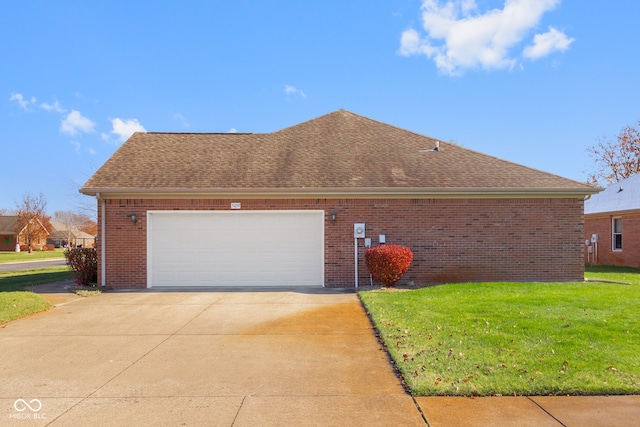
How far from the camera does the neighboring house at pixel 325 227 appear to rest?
13008 mm

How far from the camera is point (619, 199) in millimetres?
21297

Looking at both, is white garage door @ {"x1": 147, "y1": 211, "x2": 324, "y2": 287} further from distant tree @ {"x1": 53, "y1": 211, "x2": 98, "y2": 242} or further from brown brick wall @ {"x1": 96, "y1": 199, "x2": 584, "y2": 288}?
distant tree @ {"x1": 53, "y1": 211, "x2": 98, "y2": 242}

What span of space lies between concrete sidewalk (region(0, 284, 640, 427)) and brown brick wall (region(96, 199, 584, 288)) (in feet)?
12.8

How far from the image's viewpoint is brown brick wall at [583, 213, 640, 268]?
1958 centimetres

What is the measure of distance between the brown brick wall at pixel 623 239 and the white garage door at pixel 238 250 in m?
15.0

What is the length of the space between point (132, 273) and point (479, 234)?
1008 cm

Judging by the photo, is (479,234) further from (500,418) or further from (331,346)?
(500,418)

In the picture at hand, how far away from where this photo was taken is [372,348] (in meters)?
6.68

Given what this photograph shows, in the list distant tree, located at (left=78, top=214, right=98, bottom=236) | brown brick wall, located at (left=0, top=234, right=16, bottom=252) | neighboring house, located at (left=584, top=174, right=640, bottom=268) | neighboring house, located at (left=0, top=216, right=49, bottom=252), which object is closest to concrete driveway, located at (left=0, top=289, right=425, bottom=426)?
neighboring house, located at (left=584, top=174, right=640, bottom=268)

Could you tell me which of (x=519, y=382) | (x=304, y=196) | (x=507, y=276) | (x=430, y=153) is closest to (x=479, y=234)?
(x=507, y=276)

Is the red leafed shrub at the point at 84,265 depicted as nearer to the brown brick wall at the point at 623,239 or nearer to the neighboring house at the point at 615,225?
the neighboring house at the point at 615,225

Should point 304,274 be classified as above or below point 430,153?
below

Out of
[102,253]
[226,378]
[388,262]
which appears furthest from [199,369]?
[102,253]

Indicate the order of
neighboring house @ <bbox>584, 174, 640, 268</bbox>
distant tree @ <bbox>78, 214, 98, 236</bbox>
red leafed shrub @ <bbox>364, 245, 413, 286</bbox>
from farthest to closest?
distant tree @ <bbox>78, 214, 98, 236</bbox>
neighboring house @ <bbox>584, 174, 640, 268</bbox>
red leafed shrub @ <bbox>364, 245, 413, 286</bbox>
